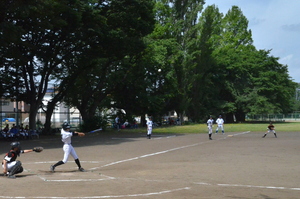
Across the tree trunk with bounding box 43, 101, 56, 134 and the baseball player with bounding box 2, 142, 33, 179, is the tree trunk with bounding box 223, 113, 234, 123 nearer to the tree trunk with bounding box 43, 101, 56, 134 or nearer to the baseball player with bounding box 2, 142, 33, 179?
the tree trunk with bounding box 43, 101, 56, 134

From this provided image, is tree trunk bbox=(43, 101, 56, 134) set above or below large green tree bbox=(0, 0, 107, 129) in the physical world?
below

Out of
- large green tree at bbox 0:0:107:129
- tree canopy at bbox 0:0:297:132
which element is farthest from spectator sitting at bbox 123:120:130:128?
large green tree at bbox 0:0:107:129

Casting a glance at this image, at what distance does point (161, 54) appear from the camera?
51.8 metres

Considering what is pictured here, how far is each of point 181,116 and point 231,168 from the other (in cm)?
4932

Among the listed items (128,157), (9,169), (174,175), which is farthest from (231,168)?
(9,169)

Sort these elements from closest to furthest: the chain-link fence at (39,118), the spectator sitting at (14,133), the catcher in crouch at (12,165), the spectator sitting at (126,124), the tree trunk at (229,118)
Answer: the catcher in crouch at (12,165) < the spectator sitting at (14,133) < the chain-link fence at (39,118) < the spectator sitting at (126,124) < the tree trunk at (229,118)

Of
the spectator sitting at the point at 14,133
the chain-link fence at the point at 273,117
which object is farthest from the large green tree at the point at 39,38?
the chain-link fence at the point at 273,117

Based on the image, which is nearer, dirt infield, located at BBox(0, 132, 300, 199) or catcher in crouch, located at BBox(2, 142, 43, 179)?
dirt infield, located at BBox(0, 132, 300, 199)

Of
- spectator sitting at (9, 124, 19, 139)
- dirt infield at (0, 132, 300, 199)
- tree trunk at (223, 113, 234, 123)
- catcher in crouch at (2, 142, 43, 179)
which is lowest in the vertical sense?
dirt infield at (0, 132, 300, 199)

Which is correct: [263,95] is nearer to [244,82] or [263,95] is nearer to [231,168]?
[244,82]

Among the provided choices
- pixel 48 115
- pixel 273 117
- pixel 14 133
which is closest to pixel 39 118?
pixel 48 115

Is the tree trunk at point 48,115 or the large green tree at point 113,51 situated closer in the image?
the large green tree at point 113,51

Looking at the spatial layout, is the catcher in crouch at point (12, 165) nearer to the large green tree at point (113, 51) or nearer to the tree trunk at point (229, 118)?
the large green tree at point (113, 51)

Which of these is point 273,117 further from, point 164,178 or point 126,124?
point 164,178
